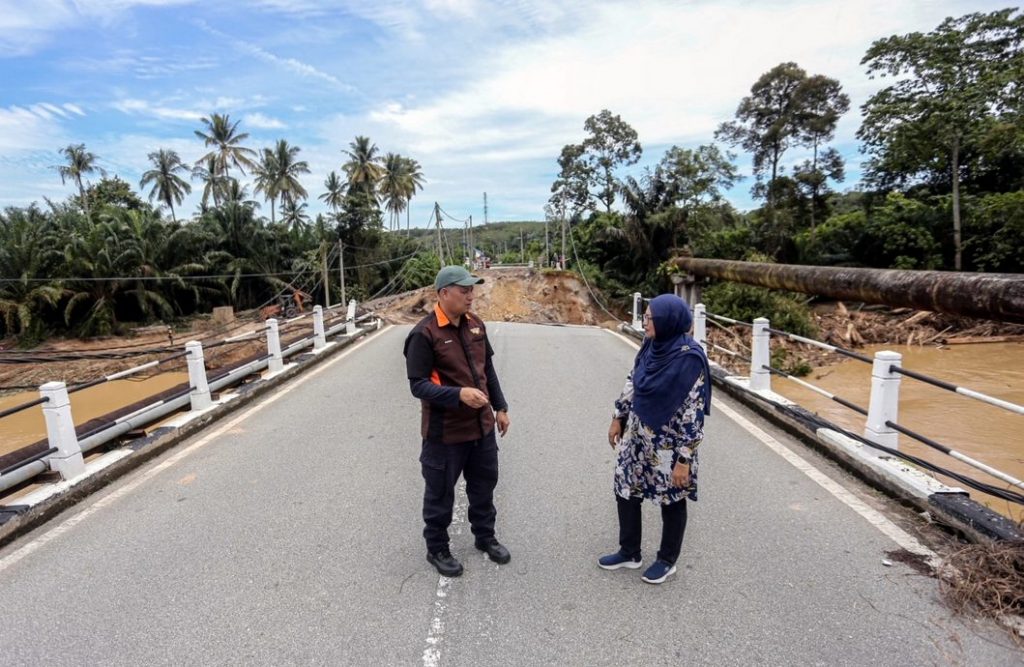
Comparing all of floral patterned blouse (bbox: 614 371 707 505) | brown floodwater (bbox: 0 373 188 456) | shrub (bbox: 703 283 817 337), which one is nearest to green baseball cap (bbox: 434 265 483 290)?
floral patterned blouse (bbox: 614 371 707 505)

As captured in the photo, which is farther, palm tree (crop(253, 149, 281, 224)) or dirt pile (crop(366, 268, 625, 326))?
palm tree (crop(253, 149, 281, 224))

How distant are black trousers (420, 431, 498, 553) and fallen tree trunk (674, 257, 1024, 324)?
3644mm

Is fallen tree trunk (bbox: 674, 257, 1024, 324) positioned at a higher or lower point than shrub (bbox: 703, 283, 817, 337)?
higher

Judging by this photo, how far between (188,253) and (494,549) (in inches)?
1354

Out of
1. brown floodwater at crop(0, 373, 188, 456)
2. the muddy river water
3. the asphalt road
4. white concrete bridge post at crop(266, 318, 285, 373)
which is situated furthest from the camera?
brown floodwater at crop(0, 373, 188, 456)

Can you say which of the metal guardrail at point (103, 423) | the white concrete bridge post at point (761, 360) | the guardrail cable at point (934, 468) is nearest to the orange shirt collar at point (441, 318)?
the metal guardrail at point (103, 423)

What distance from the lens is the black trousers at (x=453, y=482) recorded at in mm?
3277

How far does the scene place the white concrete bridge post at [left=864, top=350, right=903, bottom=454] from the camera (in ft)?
14.8

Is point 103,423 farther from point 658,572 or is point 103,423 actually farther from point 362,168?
point 362,168

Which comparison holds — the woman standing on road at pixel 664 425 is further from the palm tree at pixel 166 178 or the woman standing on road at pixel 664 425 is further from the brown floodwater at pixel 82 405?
the palm tree at pixel 166 178

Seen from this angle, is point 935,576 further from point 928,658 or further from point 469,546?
point 469,546

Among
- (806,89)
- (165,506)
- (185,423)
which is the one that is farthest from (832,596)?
(806,89)

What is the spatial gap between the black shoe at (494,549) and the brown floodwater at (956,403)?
3190 millimetres

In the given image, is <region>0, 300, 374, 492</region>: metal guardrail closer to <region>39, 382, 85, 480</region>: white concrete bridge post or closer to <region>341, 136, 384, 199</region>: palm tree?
<region>39, 382, 85, 480</region>: white concrete bridge post
